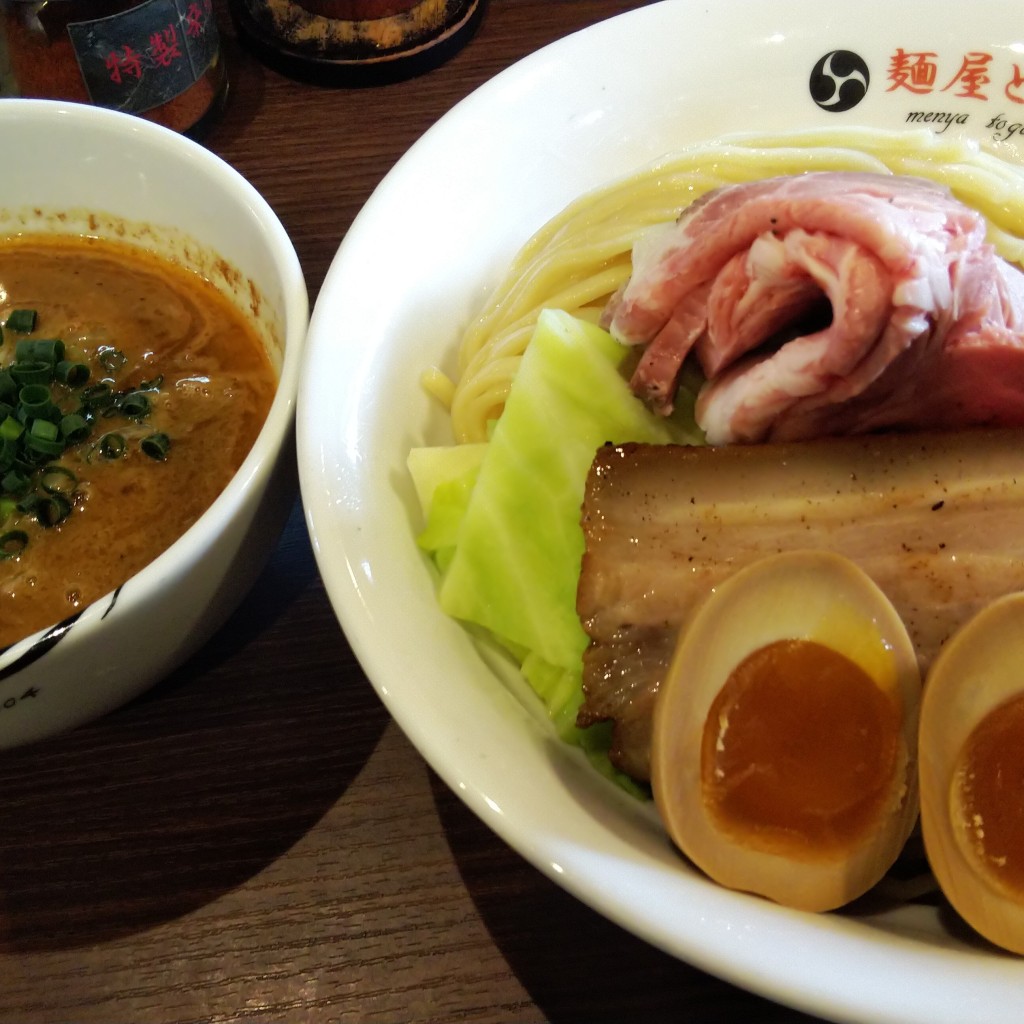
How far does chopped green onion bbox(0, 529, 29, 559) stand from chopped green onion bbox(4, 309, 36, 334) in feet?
1.68

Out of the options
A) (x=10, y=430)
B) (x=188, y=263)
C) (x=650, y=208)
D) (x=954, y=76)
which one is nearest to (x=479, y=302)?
(x=650, y=208)

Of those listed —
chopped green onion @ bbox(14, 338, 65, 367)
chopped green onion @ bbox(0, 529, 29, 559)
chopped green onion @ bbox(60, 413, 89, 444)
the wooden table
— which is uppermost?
chopped green onion @ bbox(14, 338, 65, 367)

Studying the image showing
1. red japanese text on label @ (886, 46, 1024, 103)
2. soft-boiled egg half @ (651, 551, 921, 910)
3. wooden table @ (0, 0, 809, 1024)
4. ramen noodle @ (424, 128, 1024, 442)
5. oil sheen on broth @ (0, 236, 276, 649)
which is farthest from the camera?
red japanese text on label @ (886, 46, 1024, 103)

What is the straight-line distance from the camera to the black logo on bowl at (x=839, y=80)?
82.3 inches

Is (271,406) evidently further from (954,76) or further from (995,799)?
(954,76)

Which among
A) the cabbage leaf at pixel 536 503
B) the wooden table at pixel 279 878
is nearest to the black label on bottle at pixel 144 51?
the wooden table at pixel 279 878

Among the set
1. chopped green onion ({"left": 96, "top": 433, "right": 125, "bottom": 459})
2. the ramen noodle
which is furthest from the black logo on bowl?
chopped green onion ({"left": 96, "top": 433, "right": 125, "bottom": 459})

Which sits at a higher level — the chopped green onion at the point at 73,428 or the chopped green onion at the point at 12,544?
the chopped green onion at the point at 73,428

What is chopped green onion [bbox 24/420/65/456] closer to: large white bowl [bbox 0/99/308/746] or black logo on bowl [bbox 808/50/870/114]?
large white bowl [bbox 0/99/308/746]

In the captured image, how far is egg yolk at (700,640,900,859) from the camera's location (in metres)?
1.18

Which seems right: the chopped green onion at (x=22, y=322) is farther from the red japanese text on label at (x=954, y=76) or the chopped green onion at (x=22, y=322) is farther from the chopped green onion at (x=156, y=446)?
the red japanese text on label at (x=954, y=76)

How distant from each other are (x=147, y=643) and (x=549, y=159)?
1.33 m

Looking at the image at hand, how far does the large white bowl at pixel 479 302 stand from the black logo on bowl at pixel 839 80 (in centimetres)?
1

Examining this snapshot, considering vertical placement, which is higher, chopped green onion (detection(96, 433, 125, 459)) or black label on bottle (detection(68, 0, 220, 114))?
black label on bottle (detection(68, 0, 220, 114))
